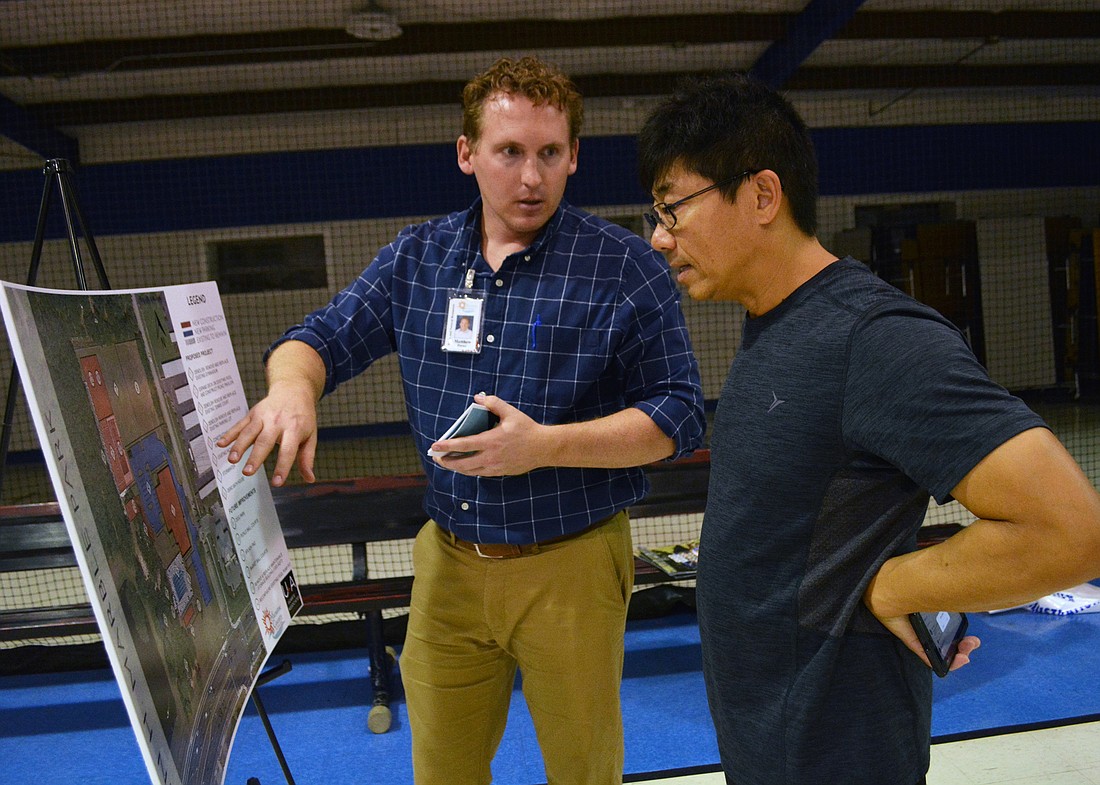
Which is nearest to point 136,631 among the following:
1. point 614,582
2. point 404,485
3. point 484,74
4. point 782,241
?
point 782,241

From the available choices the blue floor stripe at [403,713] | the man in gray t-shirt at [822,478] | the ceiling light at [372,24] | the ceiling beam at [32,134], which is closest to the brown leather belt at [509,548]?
the man in gray t-shirt at [822,478]

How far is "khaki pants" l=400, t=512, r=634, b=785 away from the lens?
1.55 m

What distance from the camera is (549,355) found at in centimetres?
152

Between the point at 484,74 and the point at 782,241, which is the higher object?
the point at 484,74

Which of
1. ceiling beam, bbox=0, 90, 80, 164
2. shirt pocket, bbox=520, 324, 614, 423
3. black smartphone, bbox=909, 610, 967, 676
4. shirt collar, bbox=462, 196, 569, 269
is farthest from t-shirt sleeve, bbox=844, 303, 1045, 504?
ceiling beam, bbox=0, 90, 80, 164

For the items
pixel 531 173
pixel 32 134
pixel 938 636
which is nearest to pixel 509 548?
pixel 531 173

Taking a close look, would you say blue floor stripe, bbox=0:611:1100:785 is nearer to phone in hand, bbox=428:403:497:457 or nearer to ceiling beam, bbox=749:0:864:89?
phone in hand, bbox=428:403:497:457

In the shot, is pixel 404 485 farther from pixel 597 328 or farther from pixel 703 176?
pixel 703 176

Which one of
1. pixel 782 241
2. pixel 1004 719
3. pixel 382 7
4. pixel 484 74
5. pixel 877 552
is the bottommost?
pixel 1004 719

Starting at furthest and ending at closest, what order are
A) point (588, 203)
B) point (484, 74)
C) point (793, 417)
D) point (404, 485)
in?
point (588, 203) → point (404, 485) → point (484, 74) → point (793, 417)

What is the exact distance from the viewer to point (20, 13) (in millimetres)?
6543

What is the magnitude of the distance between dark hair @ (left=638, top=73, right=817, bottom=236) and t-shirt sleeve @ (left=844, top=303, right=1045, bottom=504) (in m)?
0.24

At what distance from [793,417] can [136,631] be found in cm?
71

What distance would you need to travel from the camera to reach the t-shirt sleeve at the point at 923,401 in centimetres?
80
